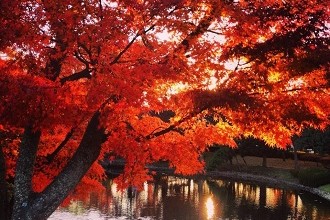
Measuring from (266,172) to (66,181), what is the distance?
50204mm

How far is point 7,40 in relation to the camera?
945 cm

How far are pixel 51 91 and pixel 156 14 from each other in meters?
2.91

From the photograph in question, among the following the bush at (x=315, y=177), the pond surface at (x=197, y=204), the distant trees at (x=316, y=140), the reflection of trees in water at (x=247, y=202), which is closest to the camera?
the pond surface at (x=197, y=204)

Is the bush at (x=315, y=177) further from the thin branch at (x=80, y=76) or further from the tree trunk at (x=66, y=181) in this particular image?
the thin branch at (x=80, y=76)

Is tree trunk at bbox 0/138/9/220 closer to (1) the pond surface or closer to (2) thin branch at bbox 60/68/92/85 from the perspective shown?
(2) thin branch at bbox 60/68/92/85

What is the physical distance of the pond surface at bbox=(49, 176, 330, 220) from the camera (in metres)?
32.2

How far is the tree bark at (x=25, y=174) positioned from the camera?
989 cm

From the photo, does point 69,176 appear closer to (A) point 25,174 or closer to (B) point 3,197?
(A) point 25,174

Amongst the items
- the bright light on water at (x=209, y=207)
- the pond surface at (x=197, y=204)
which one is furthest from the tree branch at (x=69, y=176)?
the bright light on water at (x=209, y=207)

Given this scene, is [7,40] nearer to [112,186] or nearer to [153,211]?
[153,211]

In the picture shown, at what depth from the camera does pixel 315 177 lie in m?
47.4

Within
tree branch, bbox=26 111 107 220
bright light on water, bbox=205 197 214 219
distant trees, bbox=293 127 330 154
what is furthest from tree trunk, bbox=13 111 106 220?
distant trees, bbox=293 127 330 154

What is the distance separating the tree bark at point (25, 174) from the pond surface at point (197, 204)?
2087 cm

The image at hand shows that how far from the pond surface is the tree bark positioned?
822 inches
